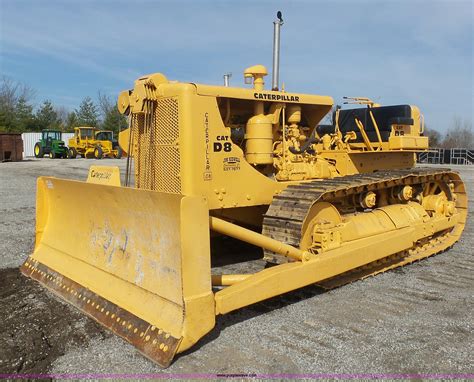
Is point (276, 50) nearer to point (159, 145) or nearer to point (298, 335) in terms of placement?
point (159, 145)

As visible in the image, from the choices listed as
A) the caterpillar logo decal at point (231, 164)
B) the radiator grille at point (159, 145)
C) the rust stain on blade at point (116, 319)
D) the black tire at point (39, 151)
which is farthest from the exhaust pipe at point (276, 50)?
the black tire at point (39, 151)

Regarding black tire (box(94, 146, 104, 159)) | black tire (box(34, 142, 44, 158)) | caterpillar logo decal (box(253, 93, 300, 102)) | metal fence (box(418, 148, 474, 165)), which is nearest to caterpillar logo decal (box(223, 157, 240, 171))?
caterpillar logo decal (box(253, 93, 300, 102))

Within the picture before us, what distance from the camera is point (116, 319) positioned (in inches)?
150

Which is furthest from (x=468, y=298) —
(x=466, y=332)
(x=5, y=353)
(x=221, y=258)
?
(x=5, y=353)

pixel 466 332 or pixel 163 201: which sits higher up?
pixel 163 201

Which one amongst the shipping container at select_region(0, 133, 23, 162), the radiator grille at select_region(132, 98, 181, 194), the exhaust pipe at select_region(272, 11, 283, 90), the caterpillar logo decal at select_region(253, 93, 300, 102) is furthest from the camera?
the shipping container at select_region(0, 133, 23, 162)

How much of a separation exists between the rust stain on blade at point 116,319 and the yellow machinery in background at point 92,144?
31066 millimetres

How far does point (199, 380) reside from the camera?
305 centimetres

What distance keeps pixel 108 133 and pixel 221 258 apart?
31.8 metres

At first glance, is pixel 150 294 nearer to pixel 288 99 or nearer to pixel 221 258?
pixel 221 258

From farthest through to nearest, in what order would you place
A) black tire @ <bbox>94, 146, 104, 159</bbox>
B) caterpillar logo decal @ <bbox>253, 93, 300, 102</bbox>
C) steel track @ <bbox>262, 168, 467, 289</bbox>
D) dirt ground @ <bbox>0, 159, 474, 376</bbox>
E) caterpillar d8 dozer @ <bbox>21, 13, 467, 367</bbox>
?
black tire @ <bbox>94, 146, 104, 159</bbox> < caterpillar logo decal @ <bbox>253, 93, 300, 102</bbox> < steel track @ <bbox>262, 168, 467, 289</bbox> < caterpillar d8 dozer @ <bbox>21, 13, 467, 367</bbox> < dirt ground @ <bbox>0, 159, 474, 376</bbox>

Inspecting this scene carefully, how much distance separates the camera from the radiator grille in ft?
15.4

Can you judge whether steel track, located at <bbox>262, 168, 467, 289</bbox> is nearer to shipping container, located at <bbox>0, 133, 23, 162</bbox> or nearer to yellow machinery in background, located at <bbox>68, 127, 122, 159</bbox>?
shipping container, located at <bbox>0, 133, 23, 162</bbox>

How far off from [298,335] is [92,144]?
33.9 meters
